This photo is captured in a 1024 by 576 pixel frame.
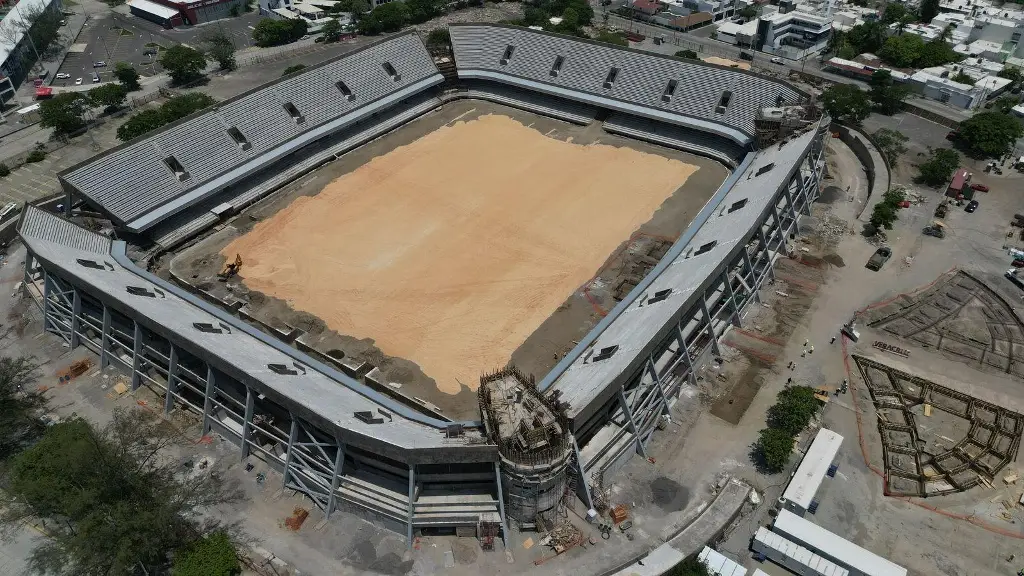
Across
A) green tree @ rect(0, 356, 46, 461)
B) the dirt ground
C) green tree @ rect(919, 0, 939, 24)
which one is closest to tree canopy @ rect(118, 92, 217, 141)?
the dirt ground

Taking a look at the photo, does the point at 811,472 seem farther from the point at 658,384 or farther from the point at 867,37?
the point at 867,37

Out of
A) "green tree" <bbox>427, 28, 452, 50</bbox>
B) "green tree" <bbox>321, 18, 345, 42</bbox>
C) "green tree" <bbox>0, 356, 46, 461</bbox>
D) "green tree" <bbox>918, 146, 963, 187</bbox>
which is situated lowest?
"green tree" <bbox>0, 356, 46, 461</bbox>

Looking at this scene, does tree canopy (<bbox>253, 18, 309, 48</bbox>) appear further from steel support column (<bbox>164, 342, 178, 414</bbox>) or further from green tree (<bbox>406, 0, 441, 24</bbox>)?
steel support column (<bbox>164, 342, 178, 414</bbox>)

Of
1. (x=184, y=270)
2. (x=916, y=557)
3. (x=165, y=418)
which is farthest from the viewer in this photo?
(x=184, y=270)

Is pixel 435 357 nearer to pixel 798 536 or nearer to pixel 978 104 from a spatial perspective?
pixel 798 536

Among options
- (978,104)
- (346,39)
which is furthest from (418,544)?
(346,39)

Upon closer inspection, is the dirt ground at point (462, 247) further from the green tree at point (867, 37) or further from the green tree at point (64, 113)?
the green tree at point (867, 37)
